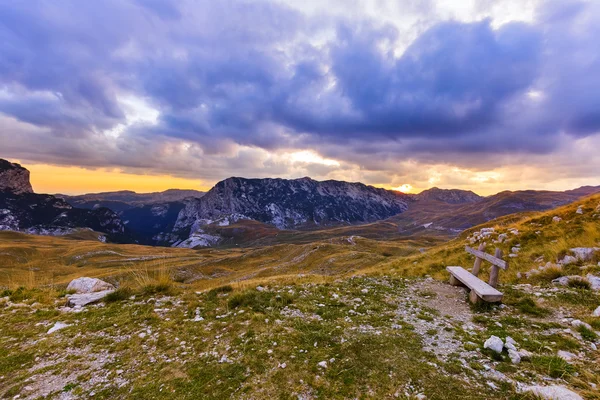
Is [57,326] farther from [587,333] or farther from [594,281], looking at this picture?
[594,281]

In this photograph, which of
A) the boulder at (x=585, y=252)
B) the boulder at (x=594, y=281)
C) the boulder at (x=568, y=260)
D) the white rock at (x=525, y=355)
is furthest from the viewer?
the boulder at (x=568, y=260)

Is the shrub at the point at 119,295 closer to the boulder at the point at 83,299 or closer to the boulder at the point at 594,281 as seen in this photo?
the boulder at the point at 83,299

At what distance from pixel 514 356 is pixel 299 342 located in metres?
4.96

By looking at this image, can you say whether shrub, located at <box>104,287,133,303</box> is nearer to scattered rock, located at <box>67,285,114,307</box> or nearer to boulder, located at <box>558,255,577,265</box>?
scattered rock, located at <box>67,285,114,307</box>

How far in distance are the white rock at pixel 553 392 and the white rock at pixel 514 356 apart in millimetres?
1112

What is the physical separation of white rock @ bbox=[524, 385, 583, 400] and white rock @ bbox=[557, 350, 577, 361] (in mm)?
1509

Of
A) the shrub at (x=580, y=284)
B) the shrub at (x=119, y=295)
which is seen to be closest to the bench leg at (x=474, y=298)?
the shrub at (x=580, y=284)

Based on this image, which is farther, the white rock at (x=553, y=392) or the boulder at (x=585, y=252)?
the boulder at (x=585, y=252)

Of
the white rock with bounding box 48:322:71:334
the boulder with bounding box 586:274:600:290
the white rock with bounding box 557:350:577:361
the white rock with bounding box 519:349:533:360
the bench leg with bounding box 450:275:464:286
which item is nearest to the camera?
the white rock with bounding box 557:350:577:361

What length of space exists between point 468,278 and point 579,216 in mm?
13357

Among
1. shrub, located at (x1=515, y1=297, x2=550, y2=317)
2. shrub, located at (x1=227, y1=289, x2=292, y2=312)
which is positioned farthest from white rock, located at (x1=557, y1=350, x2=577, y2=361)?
shrub, located at (x1=227, y1=289, x2=292, y2=312)

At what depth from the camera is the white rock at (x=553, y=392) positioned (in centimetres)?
438

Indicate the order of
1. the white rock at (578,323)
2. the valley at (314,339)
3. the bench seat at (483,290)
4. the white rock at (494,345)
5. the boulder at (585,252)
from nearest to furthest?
the valley at (314,339), the white rock at (494,345), the white rock at (578,323), the bench seat at (483,290), the boulder at (585,252)

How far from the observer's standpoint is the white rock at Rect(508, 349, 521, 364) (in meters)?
5.89
